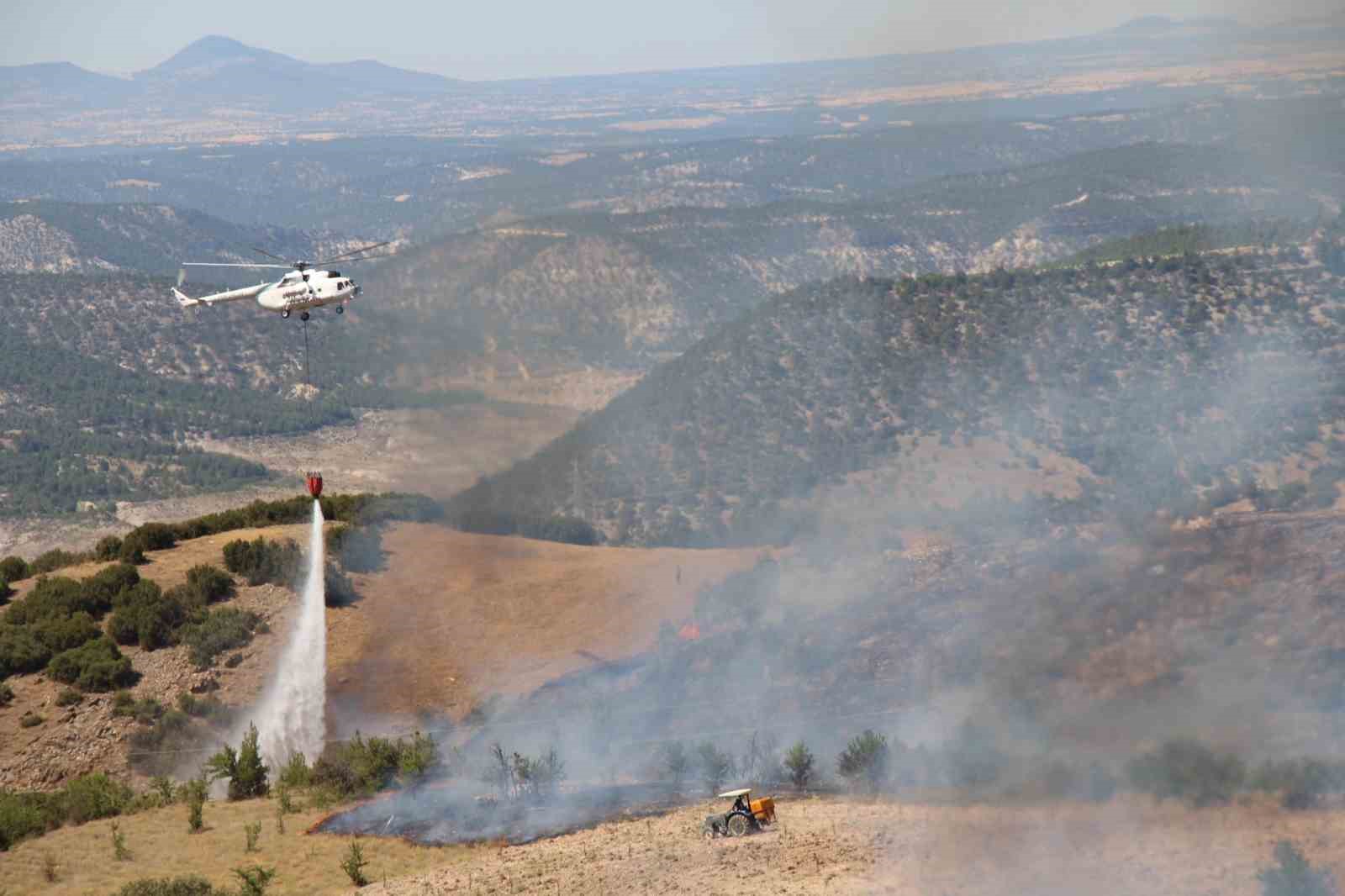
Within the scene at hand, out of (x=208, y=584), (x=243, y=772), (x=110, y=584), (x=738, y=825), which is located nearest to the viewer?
(x=738, y=825)

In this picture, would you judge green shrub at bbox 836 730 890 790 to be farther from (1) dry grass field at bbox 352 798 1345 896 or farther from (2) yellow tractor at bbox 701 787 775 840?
(2) yellow tractor at bbox 701 787 775 840

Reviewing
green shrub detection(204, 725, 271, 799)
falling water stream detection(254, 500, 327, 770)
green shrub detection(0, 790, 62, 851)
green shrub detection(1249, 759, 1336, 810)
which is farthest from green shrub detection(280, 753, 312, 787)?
green shrub detection(1249, 759, 1336, 810)

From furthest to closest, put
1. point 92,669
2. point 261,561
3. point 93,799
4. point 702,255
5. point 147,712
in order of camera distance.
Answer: point 702,255 → point 261,561 → point 92,669 → point 147,712 → point 93,799

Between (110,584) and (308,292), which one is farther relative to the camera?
(308,292)

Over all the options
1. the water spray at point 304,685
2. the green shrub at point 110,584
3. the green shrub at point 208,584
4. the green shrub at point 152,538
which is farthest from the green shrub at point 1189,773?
the green shrub at point 152,538

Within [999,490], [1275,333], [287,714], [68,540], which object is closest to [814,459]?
[999,490]

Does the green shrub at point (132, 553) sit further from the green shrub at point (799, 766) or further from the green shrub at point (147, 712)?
the green shrub at point (799, 766)

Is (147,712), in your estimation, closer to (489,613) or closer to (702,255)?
(489,613)

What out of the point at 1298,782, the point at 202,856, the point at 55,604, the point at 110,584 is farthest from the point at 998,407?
the point at 202,856
